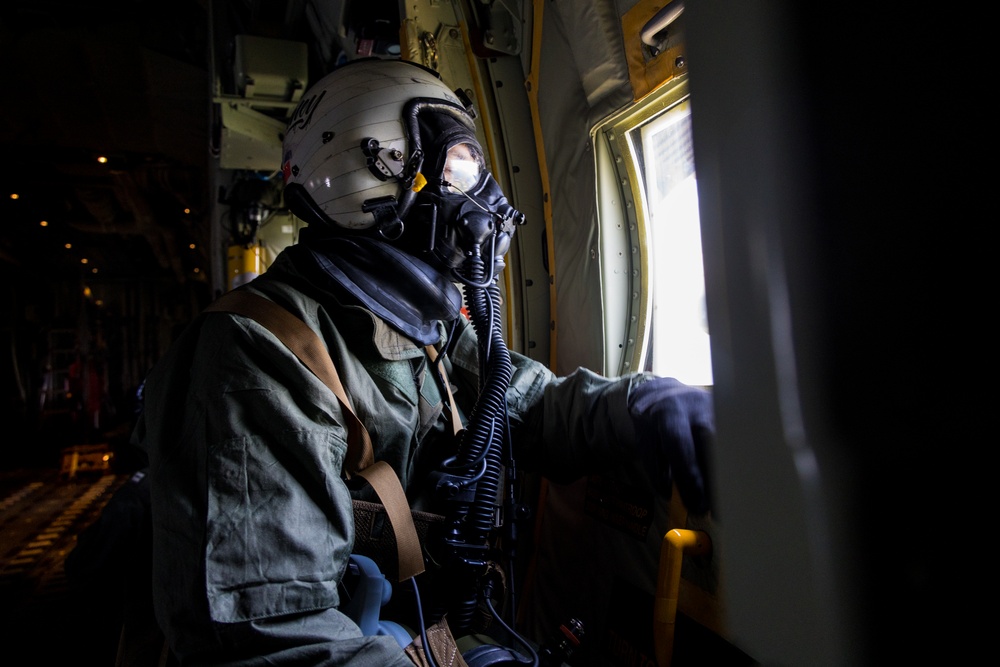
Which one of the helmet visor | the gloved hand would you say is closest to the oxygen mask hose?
the gloved hand

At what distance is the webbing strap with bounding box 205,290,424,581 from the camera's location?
4.51 ft

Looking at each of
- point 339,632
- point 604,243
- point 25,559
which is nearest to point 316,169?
point 604,243

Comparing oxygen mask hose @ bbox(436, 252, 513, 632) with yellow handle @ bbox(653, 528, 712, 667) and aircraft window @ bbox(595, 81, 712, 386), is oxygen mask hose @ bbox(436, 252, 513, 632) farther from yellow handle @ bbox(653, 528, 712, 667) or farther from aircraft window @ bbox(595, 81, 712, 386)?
aircraft window @ bbox(595, 81, 712, 386)

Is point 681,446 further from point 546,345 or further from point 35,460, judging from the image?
point 35,460

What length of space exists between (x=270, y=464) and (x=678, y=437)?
871mm

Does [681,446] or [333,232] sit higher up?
[333,232]

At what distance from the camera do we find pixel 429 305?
169cm

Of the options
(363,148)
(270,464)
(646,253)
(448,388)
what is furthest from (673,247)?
(270,464)

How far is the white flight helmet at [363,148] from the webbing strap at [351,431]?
1.38 ft

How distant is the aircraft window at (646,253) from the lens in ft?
6.23

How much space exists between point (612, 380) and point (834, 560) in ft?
4.31

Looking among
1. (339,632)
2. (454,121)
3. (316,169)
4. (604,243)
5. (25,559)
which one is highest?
(454,121)

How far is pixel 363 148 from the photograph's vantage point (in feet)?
5.54

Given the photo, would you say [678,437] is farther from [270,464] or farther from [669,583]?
[270,464]
